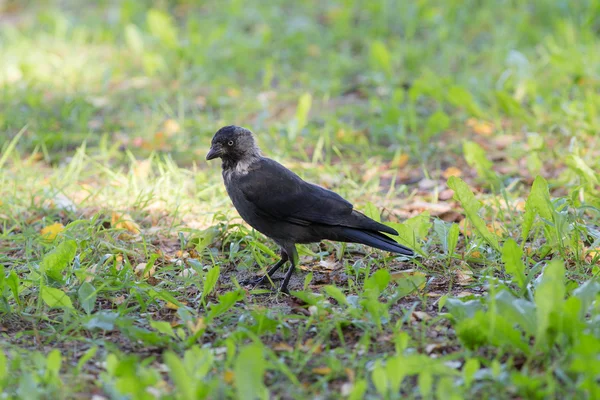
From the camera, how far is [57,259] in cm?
364

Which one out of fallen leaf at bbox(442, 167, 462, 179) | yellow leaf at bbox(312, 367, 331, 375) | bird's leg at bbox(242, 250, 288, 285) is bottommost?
bird's leg at bbox(242, 250, 288, 285)

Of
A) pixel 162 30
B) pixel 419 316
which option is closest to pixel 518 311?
pixel 419 316

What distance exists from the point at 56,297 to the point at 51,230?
108cm

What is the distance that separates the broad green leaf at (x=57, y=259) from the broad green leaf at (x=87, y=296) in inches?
7.1

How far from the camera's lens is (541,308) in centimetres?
281

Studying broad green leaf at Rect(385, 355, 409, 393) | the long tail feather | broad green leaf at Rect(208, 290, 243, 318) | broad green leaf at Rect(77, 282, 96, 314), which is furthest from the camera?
the long tail feather

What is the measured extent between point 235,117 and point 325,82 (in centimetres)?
111

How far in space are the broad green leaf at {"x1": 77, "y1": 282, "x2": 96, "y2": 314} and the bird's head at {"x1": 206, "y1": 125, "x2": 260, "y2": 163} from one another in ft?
3.82

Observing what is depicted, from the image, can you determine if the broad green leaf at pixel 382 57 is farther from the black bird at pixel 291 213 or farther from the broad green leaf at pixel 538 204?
the broad green leaf at pixel 538 204

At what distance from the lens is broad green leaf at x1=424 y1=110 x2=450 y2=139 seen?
19.4 ft

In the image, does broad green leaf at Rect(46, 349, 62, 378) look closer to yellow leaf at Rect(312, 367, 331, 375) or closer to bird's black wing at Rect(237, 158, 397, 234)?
yellow leaf at Rect(312, 367, 331, 375)

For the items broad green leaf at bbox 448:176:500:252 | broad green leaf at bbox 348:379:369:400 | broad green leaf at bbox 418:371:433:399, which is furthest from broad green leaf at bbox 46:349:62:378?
broad green leaf at bbox 448:176:500:252

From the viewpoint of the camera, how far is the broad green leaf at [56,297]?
3.36 metres

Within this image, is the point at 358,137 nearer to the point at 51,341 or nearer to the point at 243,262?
the point at 243,262
